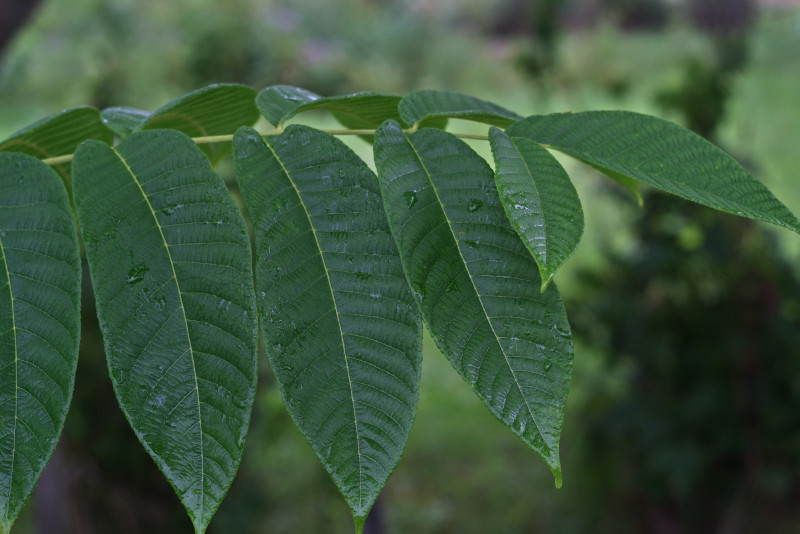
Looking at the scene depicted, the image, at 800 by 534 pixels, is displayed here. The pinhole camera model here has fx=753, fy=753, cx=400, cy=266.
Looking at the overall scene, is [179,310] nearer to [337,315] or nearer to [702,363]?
[337,315]

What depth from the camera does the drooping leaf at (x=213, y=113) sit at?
2.58 feet

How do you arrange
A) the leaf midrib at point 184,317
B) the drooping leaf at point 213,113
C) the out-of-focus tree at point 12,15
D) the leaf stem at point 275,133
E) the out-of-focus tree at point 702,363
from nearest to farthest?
the leaf midrib at point 184,317
the leaf stem at point 275,133
the drooping leaf at point 213,113
the out-of-focus tree at point 12,15
the out-of-focus tree at point 702,363

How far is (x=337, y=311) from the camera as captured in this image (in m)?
0.55

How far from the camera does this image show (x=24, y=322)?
1.75 ft

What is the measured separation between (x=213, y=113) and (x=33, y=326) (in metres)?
0.39

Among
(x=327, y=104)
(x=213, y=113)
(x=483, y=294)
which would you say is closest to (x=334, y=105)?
(x=327, y=104)

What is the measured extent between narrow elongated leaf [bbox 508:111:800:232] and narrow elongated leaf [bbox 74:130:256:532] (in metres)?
0.29

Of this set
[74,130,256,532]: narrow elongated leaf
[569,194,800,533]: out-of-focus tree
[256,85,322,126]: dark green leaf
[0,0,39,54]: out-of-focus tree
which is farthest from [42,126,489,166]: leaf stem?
[569,194,800,533]: out-of-focus tree

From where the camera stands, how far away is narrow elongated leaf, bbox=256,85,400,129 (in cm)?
71

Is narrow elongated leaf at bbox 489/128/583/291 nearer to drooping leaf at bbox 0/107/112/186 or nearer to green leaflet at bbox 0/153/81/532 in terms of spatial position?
green leaflet at bbox 0/153/81/532

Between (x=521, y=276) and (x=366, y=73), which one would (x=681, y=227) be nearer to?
(x=521, y=276)

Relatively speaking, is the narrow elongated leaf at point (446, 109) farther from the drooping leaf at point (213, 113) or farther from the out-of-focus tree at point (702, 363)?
the out-of-focus tree at point (702, 363)

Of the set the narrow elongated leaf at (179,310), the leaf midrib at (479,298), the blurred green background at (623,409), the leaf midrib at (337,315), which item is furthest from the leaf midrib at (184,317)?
the blurred green background at (623,409)

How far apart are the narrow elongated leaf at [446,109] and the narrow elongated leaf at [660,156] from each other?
59mm
